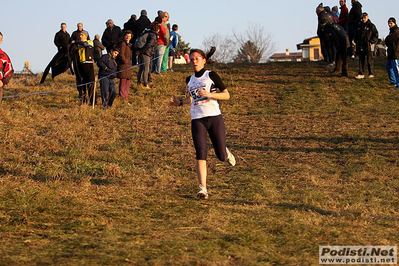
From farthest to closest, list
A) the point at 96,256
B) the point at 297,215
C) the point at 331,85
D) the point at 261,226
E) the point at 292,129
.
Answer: the point at 331,85 < the point at 292,129 < the point at 297,215 < the point at 261,226 < the point at 96,256

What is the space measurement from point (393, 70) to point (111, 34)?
990cm

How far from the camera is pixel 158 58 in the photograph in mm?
17859

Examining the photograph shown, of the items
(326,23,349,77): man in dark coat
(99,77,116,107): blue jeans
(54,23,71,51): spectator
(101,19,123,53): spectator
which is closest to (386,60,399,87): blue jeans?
(326,23,349,77): man in dark coat

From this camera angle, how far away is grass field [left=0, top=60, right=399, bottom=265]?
4926mm

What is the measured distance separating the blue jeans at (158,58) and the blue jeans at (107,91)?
3.44 m

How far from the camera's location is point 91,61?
14055mm

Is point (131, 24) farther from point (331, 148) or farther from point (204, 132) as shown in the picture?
point (204, 132)

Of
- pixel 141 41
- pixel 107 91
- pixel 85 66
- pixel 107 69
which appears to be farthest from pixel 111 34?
pixel 107 69

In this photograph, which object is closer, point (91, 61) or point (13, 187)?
point (13, 187)

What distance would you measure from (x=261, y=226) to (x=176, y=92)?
12156mm

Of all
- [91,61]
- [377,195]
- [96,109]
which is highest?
[91,61]

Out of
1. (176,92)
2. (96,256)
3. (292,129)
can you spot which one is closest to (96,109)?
(176,92)

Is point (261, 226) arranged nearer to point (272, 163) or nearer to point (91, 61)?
point (272, 163)

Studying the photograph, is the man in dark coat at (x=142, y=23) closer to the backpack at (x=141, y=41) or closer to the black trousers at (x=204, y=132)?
the backpack at (x=141, y=41)
